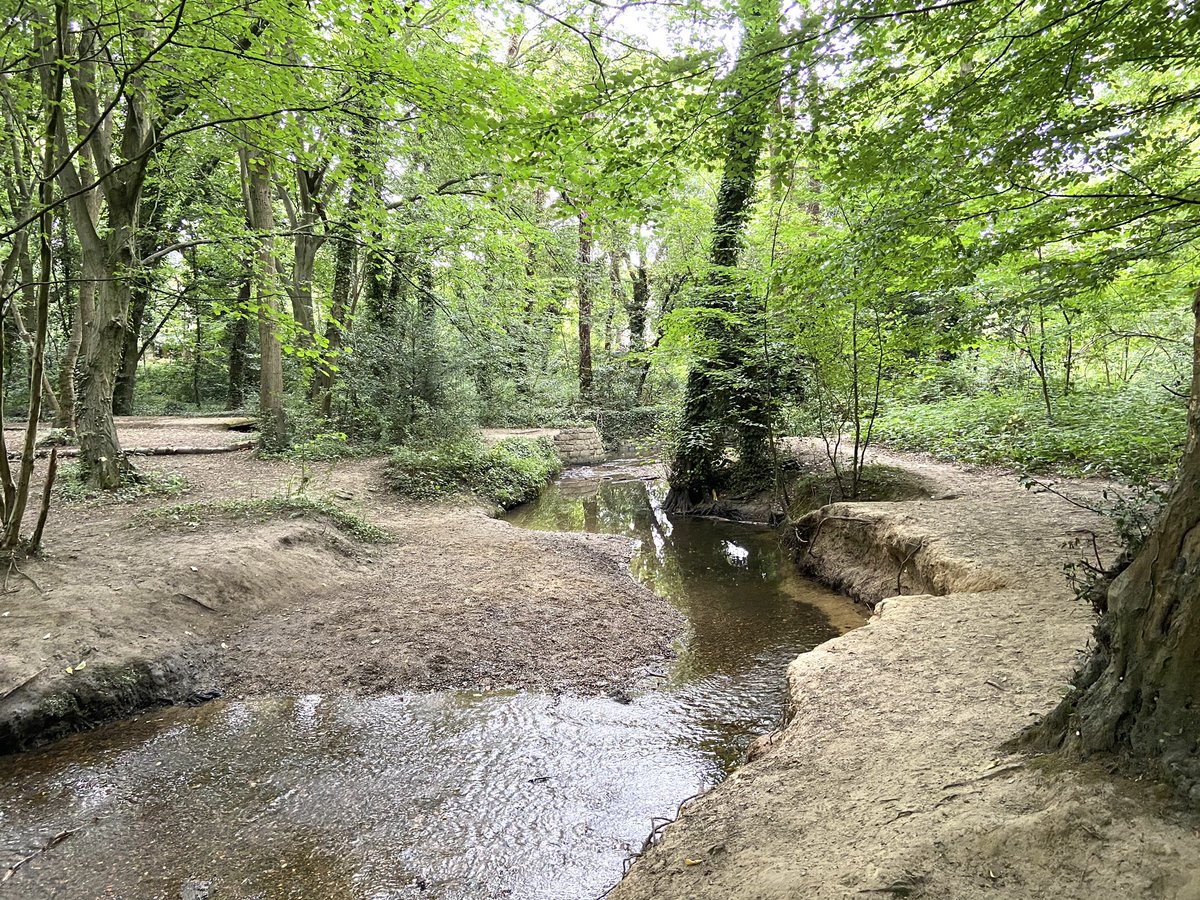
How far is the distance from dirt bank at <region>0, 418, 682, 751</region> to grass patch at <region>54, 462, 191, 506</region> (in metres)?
0.15

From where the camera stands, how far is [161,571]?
5.95 meters

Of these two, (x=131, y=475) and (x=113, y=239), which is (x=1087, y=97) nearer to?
(x=113, y=239)

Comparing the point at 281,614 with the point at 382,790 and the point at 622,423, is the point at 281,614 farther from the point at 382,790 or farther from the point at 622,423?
the point at 622,423

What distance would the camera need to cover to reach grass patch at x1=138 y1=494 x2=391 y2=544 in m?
7.66

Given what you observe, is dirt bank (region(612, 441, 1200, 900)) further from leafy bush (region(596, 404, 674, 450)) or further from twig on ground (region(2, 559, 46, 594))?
leafy bush (region(596, 404, 674, 450))

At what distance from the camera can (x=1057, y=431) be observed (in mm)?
9594

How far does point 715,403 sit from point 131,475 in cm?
1009

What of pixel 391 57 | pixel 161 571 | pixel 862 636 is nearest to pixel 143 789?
pixel 161 571

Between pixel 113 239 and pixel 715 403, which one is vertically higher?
pixel 113 239

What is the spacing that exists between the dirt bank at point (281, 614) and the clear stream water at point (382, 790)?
1.02 feet

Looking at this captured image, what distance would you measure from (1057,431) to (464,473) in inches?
428

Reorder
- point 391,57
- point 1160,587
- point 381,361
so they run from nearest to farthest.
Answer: point 1160,587 < point 391,57 < point 381,361

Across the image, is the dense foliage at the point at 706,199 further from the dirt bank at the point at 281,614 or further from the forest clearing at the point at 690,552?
the dirt bank at the point at 281,614

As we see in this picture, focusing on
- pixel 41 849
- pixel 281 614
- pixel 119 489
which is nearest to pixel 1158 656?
pixel 41 849
